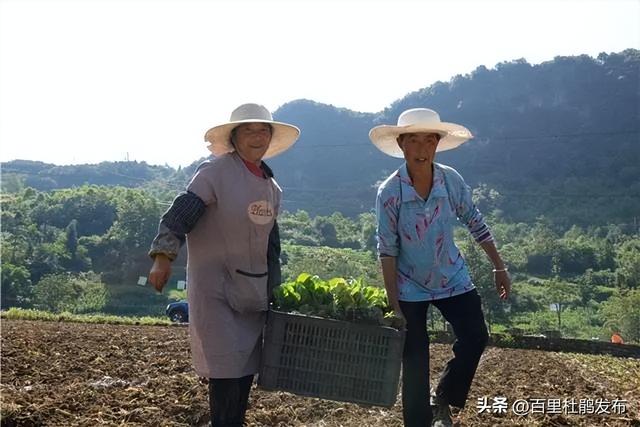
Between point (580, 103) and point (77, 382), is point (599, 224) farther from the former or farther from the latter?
point (77, 382)

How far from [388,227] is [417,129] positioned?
1.76 ft

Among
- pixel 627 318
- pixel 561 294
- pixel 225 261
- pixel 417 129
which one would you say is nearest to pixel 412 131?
pixel 417 129

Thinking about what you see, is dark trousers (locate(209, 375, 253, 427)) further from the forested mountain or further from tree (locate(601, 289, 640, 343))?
the forested mountain

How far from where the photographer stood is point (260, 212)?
8.80ft

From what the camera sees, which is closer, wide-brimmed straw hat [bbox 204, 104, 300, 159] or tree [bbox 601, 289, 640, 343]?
wide-brimmed straw hat [bbox 204, 104, 300, 159]

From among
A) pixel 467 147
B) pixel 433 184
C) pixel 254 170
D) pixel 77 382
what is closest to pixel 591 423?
pixel 433 184

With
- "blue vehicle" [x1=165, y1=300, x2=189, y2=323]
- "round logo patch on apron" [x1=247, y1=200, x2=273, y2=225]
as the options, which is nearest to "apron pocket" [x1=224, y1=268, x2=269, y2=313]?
"round logo patch on apron" [x1=247, y1=200, x2=273, y2=225]

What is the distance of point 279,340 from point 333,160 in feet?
424

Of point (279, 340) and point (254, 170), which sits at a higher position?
point (254, 170)

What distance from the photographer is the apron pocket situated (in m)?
2.60

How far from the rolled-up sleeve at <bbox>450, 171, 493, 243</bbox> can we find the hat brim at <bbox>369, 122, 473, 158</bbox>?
0.22m

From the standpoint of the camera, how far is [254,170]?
275 cm

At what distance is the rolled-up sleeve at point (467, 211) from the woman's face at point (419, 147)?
0.21 m

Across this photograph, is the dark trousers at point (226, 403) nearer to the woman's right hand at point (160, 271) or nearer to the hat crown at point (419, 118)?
the woman's right hand at point (160, 271)
